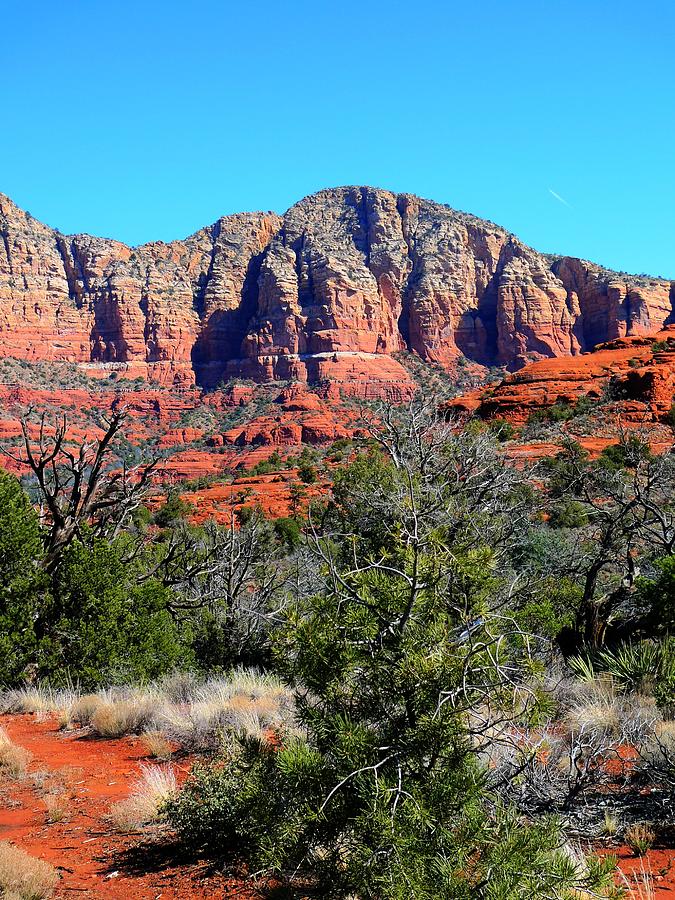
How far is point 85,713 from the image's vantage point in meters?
Result: 8.08

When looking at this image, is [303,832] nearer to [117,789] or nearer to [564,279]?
[117,789]

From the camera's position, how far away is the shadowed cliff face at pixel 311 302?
→ 4215 inches

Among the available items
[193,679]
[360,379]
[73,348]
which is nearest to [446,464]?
[193,679]

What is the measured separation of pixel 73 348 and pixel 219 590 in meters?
104

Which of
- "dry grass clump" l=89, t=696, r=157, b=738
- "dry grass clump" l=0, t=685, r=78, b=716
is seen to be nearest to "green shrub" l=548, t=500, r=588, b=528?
"dry grass clump" l=0, t=685, r=78, b=716

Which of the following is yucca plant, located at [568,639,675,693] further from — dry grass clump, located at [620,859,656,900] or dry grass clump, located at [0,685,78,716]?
dry grass clump, located at [0,685,78,716]

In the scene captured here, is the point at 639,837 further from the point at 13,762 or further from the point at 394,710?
the point at 13,762

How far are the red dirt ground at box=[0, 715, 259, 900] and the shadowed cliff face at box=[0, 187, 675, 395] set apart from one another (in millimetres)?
93952

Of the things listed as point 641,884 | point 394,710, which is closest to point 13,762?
point 394,710

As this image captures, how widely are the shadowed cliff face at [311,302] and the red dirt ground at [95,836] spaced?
3699 inches

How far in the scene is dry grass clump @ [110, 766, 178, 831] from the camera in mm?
4802

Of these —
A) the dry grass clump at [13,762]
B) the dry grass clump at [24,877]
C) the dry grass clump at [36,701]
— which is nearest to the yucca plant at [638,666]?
the dry grass clump at [24,877]

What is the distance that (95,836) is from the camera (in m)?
4.70

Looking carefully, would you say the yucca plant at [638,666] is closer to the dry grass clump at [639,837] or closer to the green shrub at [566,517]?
the dry grass clump at [639,837]
